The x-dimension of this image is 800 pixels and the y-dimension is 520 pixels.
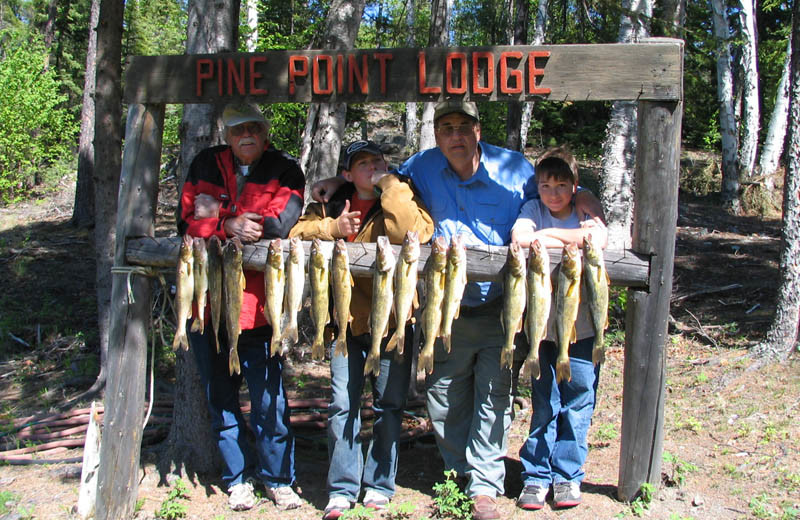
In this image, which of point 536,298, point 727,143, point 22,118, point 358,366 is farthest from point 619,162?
point 22,118

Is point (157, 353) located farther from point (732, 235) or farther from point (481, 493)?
point (732, 235)

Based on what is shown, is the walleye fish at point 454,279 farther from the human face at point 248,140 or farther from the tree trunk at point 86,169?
the tree trunk at point 86,169

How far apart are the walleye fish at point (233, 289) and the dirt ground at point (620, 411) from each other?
46.8 inches

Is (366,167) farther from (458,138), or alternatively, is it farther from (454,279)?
(454,279)

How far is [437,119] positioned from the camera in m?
4.19

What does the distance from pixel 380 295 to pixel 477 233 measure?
0.79 metres

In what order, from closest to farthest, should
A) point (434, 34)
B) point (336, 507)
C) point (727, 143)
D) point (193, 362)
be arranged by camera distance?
point (336, 507) < point (193, 362) < point (434, 34) < point (727, 143)

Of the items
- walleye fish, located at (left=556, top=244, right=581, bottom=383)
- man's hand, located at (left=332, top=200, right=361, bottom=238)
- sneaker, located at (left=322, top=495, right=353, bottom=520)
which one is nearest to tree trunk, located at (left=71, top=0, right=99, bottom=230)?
man's hand, located at (left=332, top=200, right=361, bottom=238)

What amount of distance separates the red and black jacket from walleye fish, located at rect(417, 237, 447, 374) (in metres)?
1.01

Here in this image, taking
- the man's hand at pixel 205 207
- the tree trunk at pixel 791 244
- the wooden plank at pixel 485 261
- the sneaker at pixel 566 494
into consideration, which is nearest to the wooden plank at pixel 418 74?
the man's hand at pixel 205 207

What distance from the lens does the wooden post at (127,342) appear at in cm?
438

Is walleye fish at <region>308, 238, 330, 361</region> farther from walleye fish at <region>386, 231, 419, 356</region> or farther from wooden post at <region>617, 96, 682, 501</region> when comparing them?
wooden post at <region>617, 96, 682, 501</region>

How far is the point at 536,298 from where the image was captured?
376cm

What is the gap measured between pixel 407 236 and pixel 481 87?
100 centimetres
